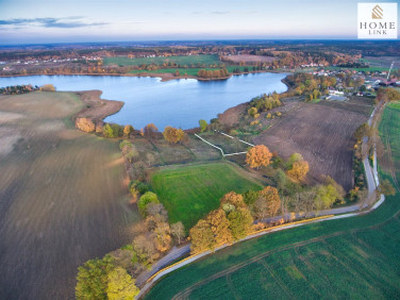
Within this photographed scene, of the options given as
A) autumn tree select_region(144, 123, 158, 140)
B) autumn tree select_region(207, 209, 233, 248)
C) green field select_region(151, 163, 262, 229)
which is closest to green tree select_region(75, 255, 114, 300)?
autumn tree select_region(207, 209, 233, 248)

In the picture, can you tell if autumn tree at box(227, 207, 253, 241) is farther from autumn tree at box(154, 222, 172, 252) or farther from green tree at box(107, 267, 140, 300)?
green tree at box(107, 267, 140, 300)

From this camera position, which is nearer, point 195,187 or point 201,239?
point 201,239

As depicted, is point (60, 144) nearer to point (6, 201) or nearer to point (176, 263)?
point (6, 201)

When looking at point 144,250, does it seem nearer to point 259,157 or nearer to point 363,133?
point 259,157

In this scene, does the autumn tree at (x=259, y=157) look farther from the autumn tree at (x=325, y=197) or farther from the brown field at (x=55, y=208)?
the brown field at (x=55, y=208)

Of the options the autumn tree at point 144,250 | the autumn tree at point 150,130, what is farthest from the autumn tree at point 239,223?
the autumn tree at point 150,130

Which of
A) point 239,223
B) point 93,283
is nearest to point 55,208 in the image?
point 93,283

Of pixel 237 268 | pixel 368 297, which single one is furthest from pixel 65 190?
pixel 368 297
